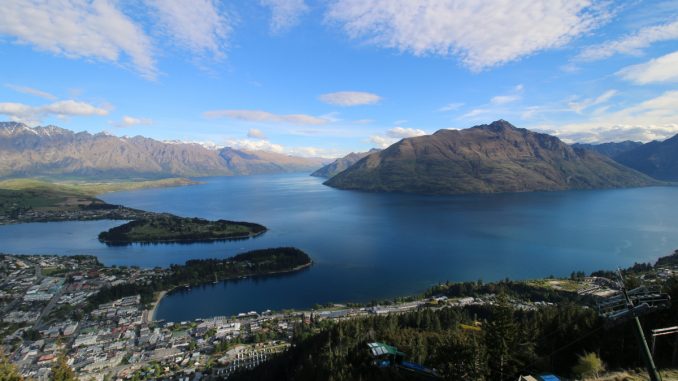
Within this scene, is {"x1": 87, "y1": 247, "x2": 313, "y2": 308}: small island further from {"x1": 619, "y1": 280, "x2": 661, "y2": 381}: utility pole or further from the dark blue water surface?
{"x1": 619, "y1": 280, "x2": 661, "y2": 381}: utility pole

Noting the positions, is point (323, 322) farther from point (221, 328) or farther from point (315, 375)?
point (315, 375)

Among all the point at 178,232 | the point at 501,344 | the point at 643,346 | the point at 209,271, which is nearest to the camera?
the point at 643,346

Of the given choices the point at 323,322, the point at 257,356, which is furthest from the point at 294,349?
the point at 323,322

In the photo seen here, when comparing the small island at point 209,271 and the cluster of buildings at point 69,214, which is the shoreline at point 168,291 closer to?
the small island at point 209,271

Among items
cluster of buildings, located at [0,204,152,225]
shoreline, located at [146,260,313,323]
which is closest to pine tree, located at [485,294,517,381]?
shoreline, located at [146,260,313,323]

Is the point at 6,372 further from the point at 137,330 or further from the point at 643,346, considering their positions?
the point at 137,330

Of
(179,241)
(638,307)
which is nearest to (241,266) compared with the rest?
(179,241)
